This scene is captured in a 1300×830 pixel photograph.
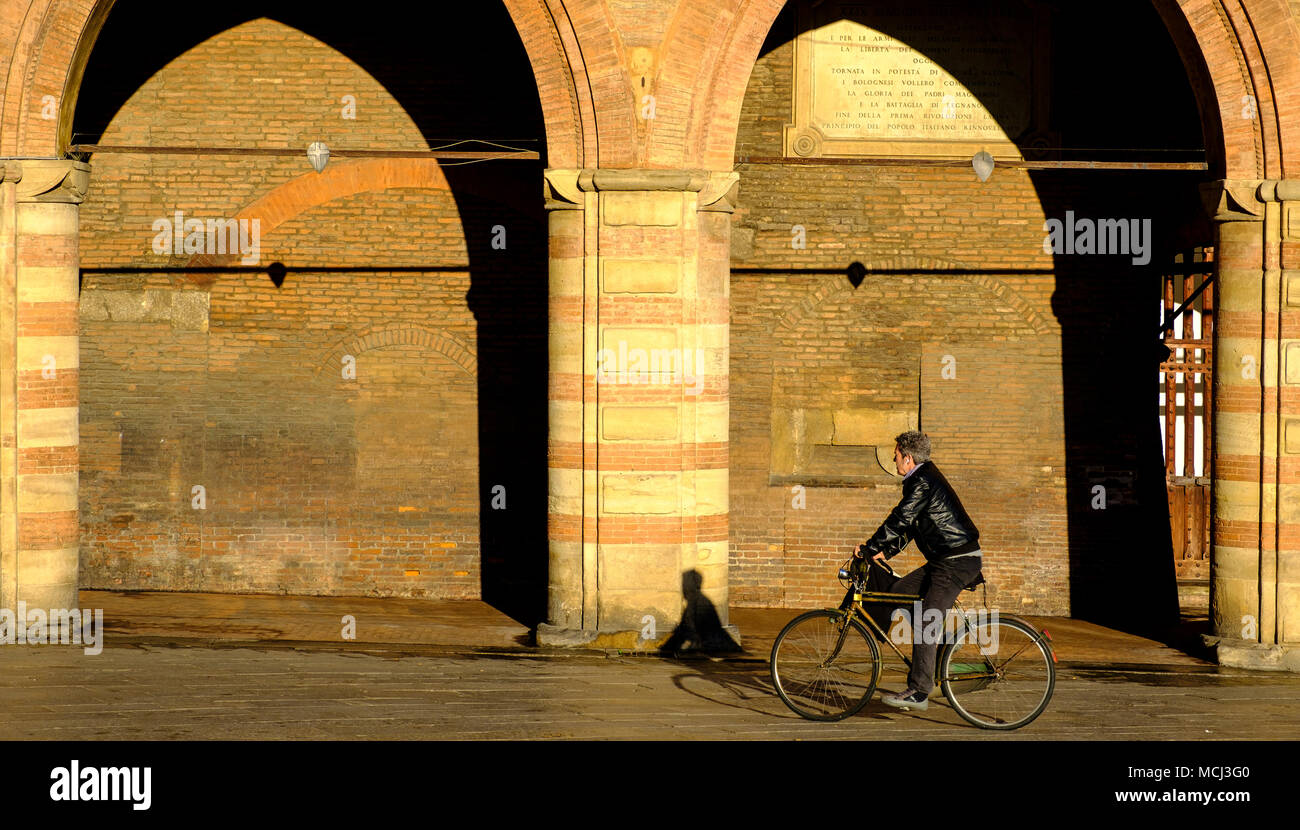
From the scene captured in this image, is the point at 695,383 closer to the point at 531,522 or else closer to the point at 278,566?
the point at 531,522

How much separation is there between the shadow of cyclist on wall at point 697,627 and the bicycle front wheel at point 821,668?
1.86 meters

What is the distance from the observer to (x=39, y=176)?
10.6m

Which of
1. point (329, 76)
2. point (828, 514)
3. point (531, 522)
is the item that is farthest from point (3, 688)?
point (828, 514)

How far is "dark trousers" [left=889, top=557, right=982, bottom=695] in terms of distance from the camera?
310 inches

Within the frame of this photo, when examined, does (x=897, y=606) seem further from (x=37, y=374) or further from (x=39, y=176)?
(x=39, y=176)

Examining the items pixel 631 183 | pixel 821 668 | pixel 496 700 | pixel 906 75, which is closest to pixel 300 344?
pixel 631 183

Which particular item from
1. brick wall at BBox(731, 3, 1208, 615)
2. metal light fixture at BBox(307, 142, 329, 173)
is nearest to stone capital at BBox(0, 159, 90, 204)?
metal light fixture at BBox(307, 142, 329, 173)

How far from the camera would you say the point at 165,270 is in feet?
43.3

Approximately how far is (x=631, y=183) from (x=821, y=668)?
12.8 ft

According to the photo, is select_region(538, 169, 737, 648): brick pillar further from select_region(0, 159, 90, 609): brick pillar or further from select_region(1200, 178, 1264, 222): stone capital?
select_region(0, 159, 90, 609): brick pillar

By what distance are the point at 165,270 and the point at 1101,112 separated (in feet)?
28.0

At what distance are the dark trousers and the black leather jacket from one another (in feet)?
0.23

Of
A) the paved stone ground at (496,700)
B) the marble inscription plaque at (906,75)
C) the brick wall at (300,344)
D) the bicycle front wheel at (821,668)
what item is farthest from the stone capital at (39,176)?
the bicycle front wheel at (821,668)

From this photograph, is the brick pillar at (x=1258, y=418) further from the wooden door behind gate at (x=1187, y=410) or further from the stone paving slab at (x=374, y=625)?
the wooden door behind gate at (x=1187, y=410)
